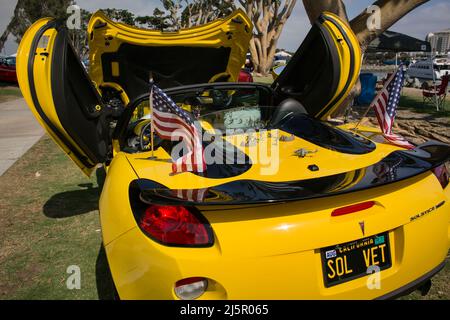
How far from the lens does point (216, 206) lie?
168 cm

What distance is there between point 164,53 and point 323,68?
2731mm

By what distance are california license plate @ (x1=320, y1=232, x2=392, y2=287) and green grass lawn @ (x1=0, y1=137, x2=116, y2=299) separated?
5.69ft

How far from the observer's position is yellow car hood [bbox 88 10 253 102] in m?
5.22

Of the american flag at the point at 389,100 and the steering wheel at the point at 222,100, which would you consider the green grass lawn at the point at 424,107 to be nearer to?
the american flag at the point at 389,100

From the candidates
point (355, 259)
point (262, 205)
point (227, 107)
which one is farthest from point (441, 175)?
point (227, 107)

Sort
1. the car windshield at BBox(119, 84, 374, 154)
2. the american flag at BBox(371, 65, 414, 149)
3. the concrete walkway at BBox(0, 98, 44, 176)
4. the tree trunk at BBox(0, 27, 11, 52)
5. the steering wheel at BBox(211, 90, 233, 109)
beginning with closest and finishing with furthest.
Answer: the car windshield at BBox(119, 84, 374, 154)
the american flag at BBox(371, 65, 414, 149)
the steering wheel at BBox(211, 90, 233, 109)
the concrete walkway at BBox(0, 98, 44, 176)
the tree trunk at BBox(0, 27, 11, 52)

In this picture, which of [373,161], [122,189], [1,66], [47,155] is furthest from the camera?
[1,66]

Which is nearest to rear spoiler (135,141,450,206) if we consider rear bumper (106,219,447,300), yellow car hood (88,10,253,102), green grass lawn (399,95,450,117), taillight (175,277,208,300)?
rear bumper (106,219,447,300)

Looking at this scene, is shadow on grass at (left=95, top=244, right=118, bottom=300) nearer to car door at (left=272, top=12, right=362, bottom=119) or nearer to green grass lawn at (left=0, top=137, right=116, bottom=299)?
green grass lawn at (left=0, top=137, right=116, bottom=299)

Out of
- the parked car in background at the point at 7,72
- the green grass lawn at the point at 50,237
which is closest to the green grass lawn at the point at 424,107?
the green grass lawn at the point at 50,237

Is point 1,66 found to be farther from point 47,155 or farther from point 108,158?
point 108,158

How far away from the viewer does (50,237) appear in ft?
11.7

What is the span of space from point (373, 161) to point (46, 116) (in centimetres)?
252
